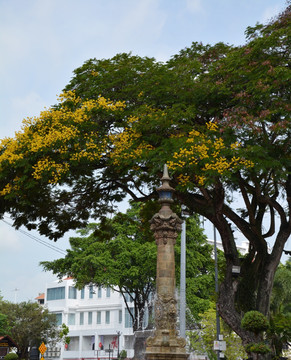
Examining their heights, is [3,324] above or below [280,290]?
below

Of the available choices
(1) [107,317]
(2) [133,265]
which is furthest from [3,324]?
(1) [107,317]

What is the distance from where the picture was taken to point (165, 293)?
53.9 feet

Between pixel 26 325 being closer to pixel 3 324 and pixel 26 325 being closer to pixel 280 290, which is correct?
pixel 3 324

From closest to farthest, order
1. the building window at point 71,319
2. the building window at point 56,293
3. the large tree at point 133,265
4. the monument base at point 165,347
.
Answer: the monument base at point 165,347 < the large tree at point 133,265 < the building window at point 71,319 < the building window at point 56,293

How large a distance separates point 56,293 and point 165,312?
6702 cm

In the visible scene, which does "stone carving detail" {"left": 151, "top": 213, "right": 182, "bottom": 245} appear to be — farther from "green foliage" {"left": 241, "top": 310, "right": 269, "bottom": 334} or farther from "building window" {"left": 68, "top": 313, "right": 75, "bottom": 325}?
"building window" {"left": 68, "top": 313, "right": 75, "bottom": 325}

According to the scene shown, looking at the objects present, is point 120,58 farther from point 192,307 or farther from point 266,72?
point 192,307

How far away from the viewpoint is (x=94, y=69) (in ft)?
72.9

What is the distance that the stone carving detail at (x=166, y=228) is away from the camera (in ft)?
55.7

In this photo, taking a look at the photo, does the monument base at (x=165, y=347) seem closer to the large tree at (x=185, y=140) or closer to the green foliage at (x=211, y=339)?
the large tree at (x=185, y=140)

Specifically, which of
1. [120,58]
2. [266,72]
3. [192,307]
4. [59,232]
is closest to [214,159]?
[266,72]

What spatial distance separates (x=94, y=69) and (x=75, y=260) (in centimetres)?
2156

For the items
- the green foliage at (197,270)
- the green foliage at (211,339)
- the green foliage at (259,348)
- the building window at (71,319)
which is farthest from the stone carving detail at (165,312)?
the building window at (71,319)

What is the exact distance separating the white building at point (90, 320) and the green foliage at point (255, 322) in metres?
51.4
